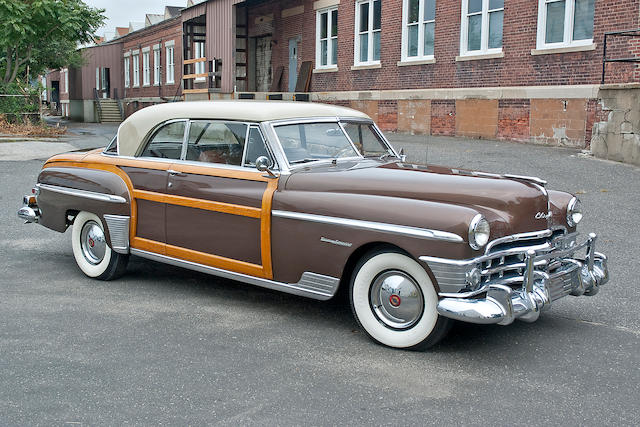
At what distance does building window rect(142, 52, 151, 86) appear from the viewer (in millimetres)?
41912

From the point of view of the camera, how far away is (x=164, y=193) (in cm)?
603

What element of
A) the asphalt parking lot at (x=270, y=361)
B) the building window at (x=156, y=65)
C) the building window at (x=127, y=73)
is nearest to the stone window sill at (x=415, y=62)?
the asphalt parking lot at (x=270, y=361)

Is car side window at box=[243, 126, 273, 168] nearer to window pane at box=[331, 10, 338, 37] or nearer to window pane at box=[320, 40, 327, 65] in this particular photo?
window pane at box=[331, 10, 338, 37]

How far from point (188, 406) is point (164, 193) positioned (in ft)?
8.47

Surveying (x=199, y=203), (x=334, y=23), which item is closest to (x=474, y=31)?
(x=334, y=23)

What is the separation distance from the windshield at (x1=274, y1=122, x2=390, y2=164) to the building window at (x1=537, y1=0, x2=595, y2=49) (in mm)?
11109

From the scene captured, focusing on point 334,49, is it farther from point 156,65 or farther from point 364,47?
point 156,65

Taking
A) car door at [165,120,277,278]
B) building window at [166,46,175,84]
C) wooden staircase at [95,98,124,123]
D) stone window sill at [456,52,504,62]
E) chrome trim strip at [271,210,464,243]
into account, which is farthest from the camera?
wooden staircase at [95,98,124,123]

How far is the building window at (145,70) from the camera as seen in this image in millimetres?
41912

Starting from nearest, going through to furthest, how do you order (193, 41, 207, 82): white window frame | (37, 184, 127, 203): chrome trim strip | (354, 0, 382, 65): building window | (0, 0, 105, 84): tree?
(37, 184, 127, 203): chrome trim strip
(354, 0, 382, 65): building window
(0, 0, 105, 84): tree
(193, 41, 207, 82): white window frame

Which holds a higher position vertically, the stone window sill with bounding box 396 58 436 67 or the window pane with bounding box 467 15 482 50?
the window pane with bounding box 467 15 482 50

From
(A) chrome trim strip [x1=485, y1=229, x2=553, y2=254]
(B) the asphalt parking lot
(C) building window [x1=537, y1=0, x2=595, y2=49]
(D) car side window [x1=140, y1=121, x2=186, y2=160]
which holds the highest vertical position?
(C) building window [x1=537, y1=0, x2=595, y2=49]

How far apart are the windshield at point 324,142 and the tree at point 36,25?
20547 millimetres

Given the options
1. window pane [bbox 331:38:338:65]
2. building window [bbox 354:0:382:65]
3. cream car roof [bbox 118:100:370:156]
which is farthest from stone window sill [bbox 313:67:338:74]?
cream car roof [bbox 118:100:370:156]
